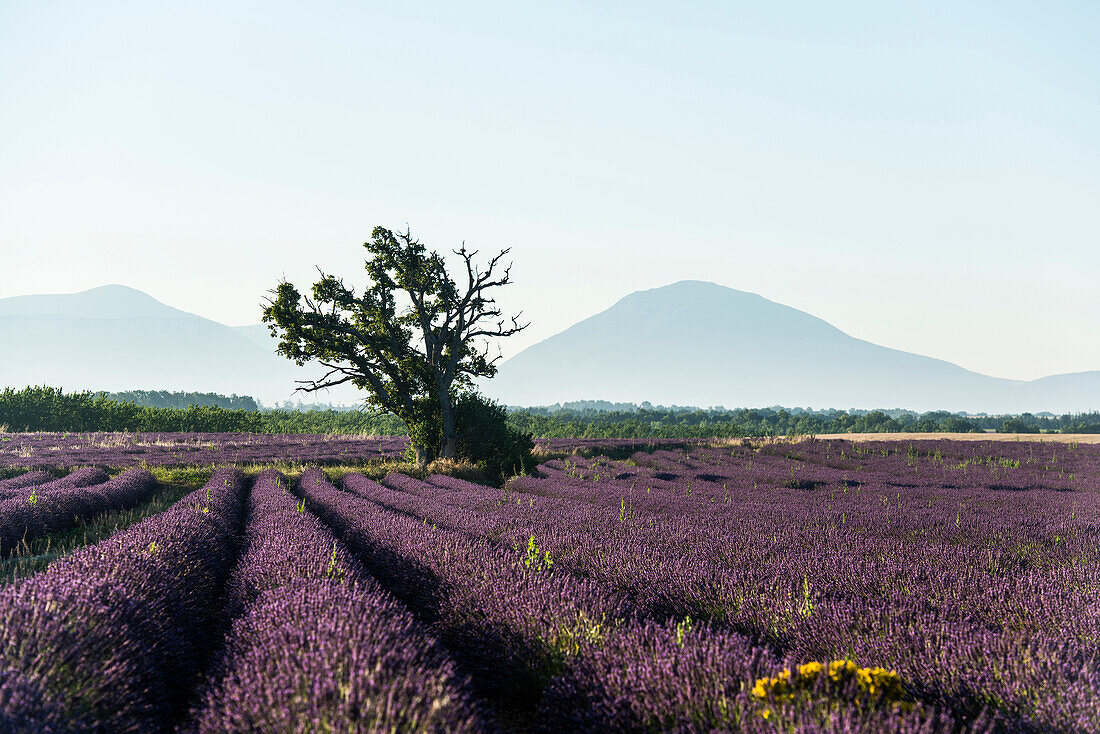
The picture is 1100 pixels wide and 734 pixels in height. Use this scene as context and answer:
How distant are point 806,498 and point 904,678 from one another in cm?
875

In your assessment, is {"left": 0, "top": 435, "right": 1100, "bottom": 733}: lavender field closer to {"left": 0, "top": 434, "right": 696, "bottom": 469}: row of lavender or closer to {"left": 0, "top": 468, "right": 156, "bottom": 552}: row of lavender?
{"left": 0, "top": 468, "right": 156, "bottom": 552}: row of lavender

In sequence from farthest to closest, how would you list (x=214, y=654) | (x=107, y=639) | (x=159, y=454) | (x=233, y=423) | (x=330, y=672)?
1. (x=233, y=423)
2. (x=159, y=454)
3. (x=214, y=654)
4. (x=107, y=639)
5. (x=330, y=672)

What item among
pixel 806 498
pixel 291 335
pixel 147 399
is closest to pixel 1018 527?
pixel 806 498

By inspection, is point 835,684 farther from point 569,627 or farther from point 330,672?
point 330,672

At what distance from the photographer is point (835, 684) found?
93.5 inches

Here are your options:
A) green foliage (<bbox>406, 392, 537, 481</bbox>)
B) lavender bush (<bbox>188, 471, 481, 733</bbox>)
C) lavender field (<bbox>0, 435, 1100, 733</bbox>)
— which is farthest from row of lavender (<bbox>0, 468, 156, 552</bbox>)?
green foliage (<bbox>406, 392, 537, 481</bbox>)

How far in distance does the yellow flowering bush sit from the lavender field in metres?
0.01

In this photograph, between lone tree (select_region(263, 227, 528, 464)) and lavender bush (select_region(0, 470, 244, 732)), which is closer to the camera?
lavender bush (select_region(0, 470, 244, 732))

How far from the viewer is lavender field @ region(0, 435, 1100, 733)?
2305 mm

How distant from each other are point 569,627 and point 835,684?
144 cm

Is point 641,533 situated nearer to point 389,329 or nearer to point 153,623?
point 153,623

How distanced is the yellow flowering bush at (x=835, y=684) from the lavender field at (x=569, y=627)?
0.03ft

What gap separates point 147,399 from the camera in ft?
390

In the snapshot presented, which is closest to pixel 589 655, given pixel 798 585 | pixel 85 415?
pixel 798 585
